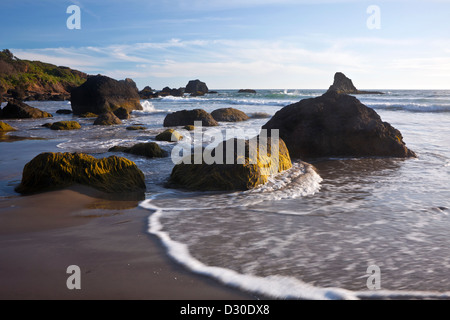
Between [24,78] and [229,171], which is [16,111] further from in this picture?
[24,78]

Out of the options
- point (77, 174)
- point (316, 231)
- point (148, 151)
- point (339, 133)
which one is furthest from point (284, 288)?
point (339, 133)

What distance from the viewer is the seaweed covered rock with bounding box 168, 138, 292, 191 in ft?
16.2

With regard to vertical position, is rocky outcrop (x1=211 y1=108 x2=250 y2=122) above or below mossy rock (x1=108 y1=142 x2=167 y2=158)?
above

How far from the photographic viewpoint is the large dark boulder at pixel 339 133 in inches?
307

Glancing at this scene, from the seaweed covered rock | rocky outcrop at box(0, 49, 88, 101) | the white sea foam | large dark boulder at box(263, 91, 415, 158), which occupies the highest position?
rocky outcrop at box(0, 49, 88, 101)

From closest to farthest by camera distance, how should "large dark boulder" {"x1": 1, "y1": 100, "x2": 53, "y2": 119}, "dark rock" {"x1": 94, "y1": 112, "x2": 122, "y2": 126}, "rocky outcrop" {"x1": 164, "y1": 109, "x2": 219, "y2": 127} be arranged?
"rocky outcrop" {"x1": 164, "y1": 109, "x2": 219, "y2": 127} < "dark rock" {"x1": 94, "y1": 112, "x2": 122, "y2": 126} < "large dark boulder" {"x1": 1, "y1": 100, "x2": 53, "y2": 119}

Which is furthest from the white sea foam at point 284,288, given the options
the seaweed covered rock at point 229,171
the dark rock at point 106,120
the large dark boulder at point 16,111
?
the large dark boulder at point 16,111

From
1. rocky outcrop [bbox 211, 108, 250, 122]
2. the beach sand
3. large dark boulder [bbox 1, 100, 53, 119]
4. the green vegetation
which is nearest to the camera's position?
the beach sand

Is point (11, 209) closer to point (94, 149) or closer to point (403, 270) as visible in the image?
point (403, 270)

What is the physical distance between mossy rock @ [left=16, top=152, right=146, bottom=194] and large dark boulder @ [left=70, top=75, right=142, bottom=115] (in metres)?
18.6

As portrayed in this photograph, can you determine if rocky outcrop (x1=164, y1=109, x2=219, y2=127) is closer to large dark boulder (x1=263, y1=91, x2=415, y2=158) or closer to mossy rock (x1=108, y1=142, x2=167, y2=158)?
large dark boulder (x1=263, y1=91, x2=415, y2=158)

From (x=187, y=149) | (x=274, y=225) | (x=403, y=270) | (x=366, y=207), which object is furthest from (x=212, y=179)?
(x=187, y=149)

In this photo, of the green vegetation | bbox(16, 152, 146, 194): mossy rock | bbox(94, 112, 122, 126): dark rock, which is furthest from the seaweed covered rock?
the green vegetation
